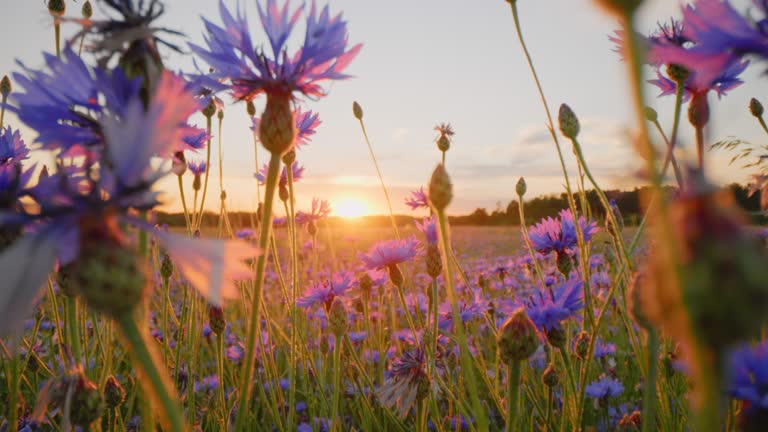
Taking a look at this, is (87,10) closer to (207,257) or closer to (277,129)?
(277,129)

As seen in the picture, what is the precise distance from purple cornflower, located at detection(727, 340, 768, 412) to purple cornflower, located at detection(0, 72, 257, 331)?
0.65 meters

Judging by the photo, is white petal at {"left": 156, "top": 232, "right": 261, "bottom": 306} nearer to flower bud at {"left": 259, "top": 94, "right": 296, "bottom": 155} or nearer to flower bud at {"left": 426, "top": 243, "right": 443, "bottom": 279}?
flower bud at {"left": 259, "top": 94, "right": 296, "bottom": 155}

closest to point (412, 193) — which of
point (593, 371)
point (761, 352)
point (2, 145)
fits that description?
point (593, 371)

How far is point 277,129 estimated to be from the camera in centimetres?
75

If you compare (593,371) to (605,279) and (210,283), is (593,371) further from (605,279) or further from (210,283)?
(210,283)

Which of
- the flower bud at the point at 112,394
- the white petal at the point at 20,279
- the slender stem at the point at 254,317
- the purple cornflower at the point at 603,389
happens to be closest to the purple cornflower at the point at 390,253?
the flower bud at the point at 112,394

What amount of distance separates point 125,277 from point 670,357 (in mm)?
1531

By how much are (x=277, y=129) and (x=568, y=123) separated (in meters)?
0.91

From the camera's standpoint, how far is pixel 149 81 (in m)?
0.65

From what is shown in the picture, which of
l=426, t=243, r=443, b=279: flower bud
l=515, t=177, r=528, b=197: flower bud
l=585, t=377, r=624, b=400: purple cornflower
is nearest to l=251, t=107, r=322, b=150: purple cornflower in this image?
l=426, t=243, r=443, b=279: flower bud

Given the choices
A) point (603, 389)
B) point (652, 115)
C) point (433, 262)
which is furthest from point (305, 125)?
point (603, 389)

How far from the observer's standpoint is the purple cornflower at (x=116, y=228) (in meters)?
0.44

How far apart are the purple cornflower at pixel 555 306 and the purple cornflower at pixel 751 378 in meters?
0.48

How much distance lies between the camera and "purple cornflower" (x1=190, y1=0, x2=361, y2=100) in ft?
2.61
